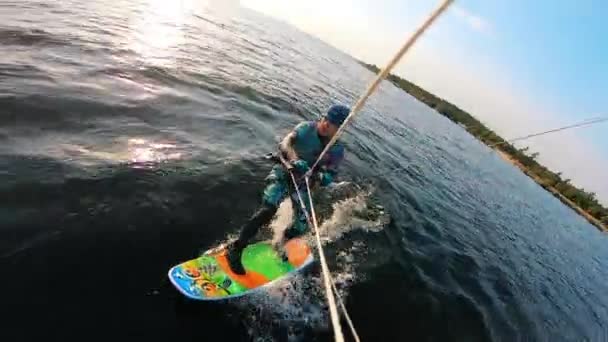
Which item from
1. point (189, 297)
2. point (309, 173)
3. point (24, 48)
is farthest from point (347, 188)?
point (24, 48)

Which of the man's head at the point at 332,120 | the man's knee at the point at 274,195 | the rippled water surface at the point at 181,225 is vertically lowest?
the rippled water surface at the point at 181,225

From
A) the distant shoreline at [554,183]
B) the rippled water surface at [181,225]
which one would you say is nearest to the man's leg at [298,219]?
the rippled water surface at [181,225]

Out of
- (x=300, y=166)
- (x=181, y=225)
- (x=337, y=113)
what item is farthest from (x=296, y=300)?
(x=337, y=113)

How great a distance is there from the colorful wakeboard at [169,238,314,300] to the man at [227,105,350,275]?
0.95ft

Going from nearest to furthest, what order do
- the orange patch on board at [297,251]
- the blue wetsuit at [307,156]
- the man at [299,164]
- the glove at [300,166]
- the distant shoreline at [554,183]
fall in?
1. the man at [299,164]
2. the glove at [300,166]
3. the blue wetsuit at [307,156]
4. the orange patch on board at [297,251]
5. the distant shoreline at [554,183]

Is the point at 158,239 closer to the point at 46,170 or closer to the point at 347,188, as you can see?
the point at 46,170

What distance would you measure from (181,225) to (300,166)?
3.19 metres

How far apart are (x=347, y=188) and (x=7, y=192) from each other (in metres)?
10.9

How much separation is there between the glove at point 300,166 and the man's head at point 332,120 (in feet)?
3.09

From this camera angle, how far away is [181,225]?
28.3 ft

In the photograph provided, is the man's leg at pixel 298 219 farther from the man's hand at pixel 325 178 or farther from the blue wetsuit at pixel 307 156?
the man's hand at pixel 325 178

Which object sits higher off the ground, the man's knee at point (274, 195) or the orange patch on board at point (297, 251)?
the man's knee at point (274, 195)

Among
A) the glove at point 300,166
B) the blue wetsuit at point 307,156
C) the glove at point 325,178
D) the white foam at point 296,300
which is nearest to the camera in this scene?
the white foam at point 296,300

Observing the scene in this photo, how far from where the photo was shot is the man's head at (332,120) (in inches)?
313
